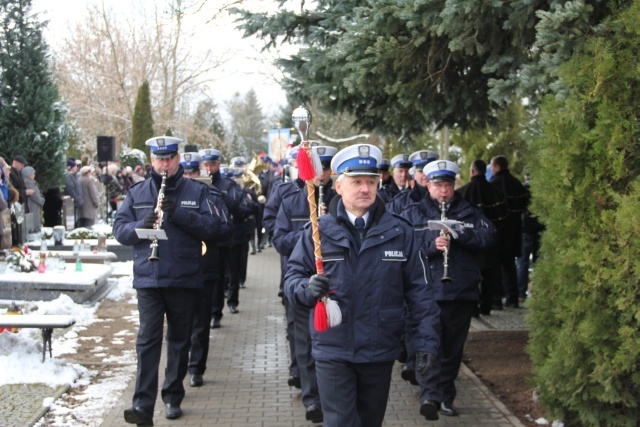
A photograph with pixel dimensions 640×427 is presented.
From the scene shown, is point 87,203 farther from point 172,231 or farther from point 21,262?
point 172,231

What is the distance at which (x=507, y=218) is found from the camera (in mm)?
12680

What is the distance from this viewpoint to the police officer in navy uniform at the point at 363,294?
4.91 m

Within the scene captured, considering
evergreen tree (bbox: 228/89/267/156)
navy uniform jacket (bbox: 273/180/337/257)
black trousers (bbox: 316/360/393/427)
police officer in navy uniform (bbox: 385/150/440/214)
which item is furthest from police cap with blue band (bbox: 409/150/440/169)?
evergreen tree (bbox: 228/89/267/156)

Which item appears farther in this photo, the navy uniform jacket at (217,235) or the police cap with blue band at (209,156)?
the police cap with blue band at (209,156)

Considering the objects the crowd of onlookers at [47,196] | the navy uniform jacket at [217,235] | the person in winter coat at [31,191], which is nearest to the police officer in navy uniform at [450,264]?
the navy uniform jacket at [217,235]

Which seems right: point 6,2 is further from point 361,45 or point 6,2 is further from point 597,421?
point 597,421

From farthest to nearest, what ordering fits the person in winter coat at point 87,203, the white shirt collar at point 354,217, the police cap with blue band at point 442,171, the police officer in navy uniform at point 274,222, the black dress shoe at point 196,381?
1. the person in winter coat at point 87,203
2. the black dress shoe at point 196,381
3. the police officer in navy uniform at point 274,222
4. the police cap with blue band at point 442,171
5. the white shirt collar at point 354,217

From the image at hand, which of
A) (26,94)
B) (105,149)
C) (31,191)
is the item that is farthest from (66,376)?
(105,149)

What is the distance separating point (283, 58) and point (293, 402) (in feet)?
14.5

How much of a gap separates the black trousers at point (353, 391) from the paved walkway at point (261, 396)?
2.19 m

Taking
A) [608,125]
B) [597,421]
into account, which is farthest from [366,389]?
[608,125]

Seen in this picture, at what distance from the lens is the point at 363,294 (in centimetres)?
491

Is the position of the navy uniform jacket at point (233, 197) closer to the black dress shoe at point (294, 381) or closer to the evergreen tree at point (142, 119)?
the black dress shoe at point (294, 381)

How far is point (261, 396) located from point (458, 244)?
2.26 meters
